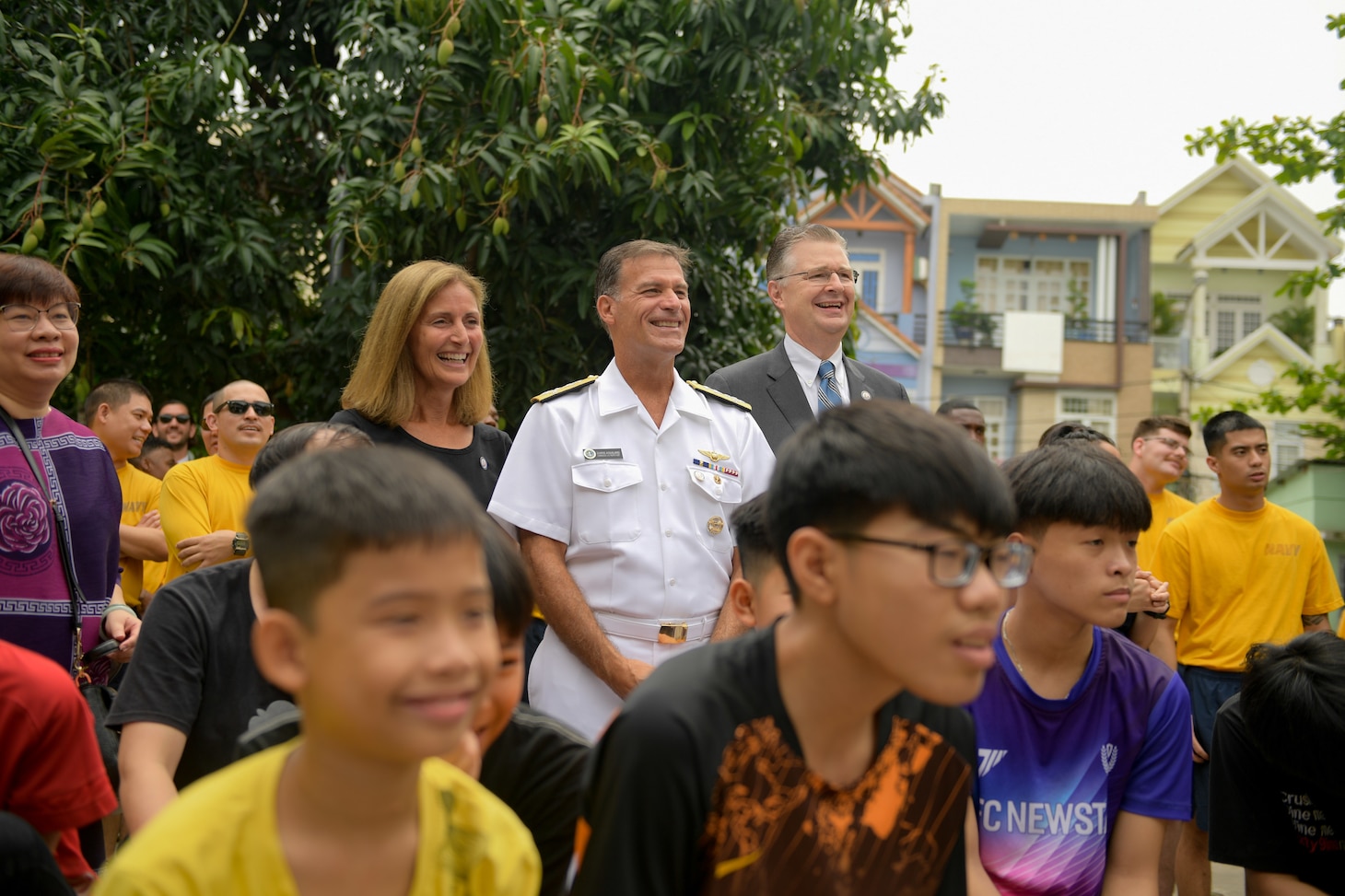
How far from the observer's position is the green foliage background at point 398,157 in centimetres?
634

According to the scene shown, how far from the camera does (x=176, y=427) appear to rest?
7.40 m

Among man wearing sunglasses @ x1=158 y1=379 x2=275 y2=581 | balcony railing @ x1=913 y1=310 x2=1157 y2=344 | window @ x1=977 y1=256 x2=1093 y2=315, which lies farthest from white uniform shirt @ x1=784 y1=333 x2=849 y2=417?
window @ x1=977 y1=256 x2=1093 y2=315

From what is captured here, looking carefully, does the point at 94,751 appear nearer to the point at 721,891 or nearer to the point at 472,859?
the point at 472,859

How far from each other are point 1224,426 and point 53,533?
5.42 metres

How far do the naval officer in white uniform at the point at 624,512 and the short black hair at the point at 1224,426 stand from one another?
342 cm

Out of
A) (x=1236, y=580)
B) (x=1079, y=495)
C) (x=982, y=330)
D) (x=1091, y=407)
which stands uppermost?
(x=982, y=330)

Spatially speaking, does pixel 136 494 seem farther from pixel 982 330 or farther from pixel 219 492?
pixel 982 330

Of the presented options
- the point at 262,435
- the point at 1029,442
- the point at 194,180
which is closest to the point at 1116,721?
the point at 262,435

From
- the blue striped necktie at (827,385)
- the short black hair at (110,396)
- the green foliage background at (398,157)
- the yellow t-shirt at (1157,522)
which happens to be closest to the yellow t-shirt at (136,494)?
the short black hair at (110,396)

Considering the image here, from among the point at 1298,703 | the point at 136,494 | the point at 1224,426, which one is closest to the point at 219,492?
the point at 136,494

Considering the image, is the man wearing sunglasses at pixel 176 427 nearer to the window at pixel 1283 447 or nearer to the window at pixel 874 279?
the window at pixel 874 279

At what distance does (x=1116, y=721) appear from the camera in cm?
280

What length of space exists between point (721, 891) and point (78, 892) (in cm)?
132

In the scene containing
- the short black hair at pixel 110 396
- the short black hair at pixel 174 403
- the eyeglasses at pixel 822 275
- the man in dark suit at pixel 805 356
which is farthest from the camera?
the short black hair at pixel 174 403
